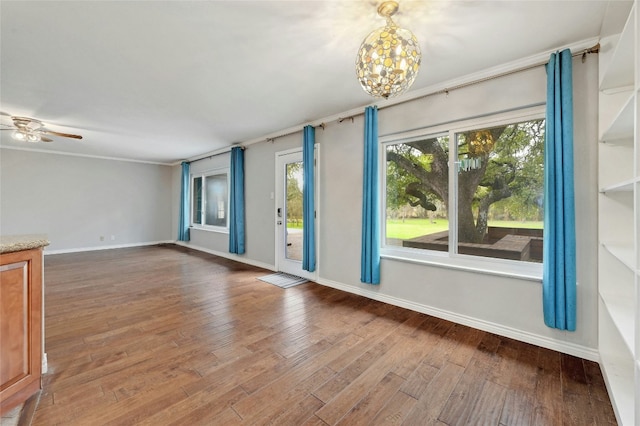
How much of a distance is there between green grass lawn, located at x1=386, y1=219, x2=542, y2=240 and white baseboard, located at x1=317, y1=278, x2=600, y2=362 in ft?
2.52

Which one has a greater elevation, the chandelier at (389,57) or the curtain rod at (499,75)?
the curtain rod at (499,75)

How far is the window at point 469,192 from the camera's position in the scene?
2426 mm

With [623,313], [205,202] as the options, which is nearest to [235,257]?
[205,202]

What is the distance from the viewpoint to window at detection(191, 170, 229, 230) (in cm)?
632

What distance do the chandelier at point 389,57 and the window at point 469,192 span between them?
1422 millimetres

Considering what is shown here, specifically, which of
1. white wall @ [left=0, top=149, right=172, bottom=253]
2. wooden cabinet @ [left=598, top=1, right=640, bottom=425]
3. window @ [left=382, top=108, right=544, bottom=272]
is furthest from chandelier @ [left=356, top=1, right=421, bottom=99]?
white wall @ [left=0, top=149, right=172, bottom=253]

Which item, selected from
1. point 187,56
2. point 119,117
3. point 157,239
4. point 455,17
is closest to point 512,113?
point 455,17

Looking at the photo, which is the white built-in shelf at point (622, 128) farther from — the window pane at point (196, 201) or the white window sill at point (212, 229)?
the window pane at point (196, 201)

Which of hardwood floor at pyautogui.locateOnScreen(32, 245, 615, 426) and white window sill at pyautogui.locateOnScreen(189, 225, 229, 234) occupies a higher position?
white window sill at pyautogui.locateOnScreen(189, 225, 229, 234)

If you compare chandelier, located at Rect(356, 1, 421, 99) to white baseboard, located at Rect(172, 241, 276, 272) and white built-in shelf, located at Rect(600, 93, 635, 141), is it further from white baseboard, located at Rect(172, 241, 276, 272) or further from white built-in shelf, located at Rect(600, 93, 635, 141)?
white baseboard, located at Rect(172, 241, 276, 272)

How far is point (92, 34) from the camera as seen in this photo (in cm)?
196

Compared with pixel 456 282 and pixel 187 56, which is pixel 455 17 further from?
pixel 456 282

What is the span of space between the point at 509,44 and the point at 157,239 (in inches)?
343

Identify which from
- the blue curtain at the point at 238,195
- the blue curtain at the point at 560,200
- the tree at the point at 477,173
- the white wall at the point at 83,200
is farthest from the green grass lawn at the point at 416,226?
the white wall at the point at 83,200
